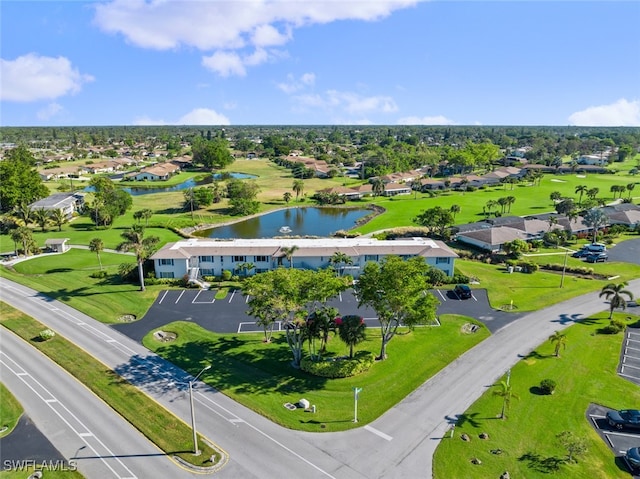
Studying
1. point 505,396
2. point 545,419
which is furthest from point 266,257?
point 545,419

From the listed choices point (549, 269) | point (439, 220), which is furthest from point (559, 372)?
point (439, 220)

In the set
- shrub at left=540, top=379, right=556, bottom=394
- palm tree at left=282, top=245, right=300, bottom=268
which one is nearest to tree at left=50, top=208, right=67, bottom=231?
palm tree at left=282, top=245, right=300, bottom=268

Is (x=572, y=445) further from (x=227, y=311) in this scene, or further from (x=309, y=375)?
(x=227, y=311)

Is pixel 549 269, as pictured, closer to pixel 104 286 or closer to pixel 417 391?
pixel 417 391

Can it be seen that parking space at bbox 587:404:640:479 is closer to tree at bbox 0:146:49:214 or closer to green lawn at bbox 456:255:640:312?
green lawn at bbox 456:255:640:312

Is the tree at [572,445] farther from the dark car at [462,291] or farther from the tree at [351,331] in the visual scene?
the dark car at [462,291]

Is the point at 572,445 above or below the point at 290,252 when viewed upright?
below
